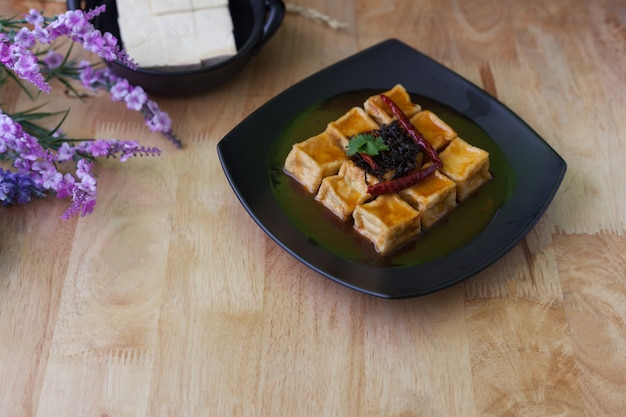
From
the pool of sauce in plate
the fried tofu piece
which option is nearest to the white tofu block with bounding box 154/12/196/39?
the pool of sauce in plate

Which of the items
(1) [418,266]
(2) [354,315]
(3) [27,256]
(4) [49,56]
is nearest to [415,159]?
(1) [418,266]

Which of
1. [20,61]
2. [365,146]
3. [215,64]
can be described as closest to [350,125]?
[365,146]

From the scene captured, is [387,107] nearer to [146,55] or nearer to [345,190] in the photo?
[345,190]

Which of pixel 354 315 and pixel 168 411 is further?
pixel 354 315

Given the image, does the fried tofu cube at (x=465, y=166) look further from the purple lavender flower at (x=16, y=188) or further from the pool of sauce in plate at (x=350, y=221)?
the purple lavender flower at (x=16, y=188)

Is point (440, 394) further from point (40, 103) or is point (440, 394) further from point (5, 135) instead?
point (40, 103)

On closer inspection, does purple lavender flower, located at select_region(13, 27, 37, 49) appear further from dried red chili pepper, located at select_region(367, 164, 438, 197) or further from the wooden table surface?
dried red chili pepper, located at select_region(367, 164, 438, 197)

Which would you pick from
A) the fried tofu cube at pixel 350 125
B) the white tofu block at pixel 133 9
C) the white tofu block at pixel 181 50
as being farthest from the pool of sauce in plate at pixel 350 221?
the white tofu block at pixel 133 9
